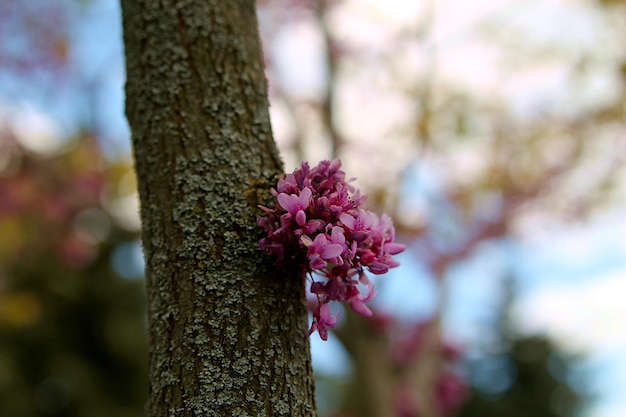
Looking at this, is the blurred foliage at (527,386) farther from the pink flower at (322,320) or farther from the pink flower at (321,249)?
the pink flower at (321,249)

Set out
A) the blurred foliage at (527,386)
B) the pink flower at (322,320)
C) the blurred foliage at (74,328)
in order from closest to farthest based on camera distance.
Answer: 1. the pink flower at (322,320)
2. the blurred foliage at (74,328)
3. the blurred foliage at (527,386)

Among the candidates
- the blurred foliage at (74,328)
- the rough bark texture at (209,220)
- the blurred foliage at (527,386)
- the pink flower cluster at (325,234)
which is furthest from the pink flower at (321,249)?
the blurred foliage at (527,386)

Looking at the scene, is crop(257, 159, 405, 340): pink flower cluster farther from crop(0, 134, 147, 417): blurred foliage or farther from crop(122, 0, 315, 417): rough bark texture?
crop(0, 134, 147, 417): blurred foliage

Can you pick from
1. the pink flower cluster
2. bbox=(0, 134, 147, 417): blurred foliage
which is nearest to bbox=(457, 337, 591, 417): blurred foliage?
bbox=(0, 134, 147, 417): blurred foliage

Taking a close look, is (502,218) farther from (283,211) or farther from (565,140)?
(283,211)

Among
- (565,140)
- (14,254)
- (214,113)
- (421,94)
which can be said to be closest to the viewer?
(214,113)

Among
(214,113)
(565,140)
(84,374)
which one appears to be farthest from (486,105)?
(84,374)
